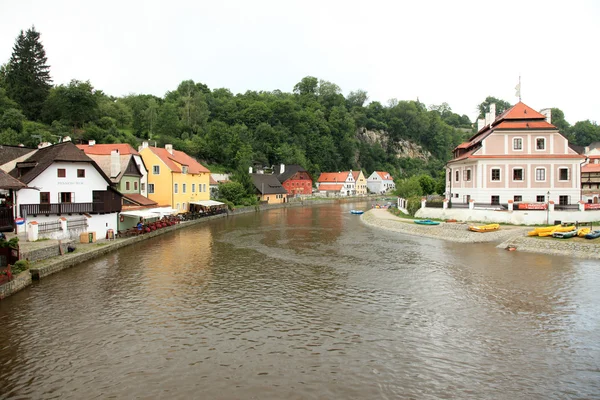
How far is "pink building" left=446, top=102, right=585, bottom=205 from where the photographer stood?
35.5m

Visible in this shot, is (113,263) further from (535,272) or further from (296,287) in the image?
(535,272)

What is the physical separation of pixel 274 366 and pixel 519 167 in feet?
111

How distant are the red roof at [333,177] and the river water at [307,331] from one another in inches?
3371

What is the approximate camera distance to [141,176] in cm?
4094

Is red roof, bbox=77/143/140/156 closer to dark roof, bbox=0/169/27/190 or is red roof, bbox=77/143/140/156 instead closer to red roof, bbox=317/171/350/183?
dark roof, bbox=0/169/27/190

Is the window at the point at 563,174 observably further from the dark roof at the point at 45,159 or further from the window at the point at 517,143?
the dark roof at the point at 45,159

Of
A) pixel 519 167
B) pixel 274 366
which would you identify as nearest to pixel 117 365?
pixel 274 366

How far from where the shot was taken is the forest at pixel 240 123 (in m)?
68.7

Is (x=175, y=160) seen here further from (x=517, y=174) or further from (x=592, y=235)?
(x=592, y=235)

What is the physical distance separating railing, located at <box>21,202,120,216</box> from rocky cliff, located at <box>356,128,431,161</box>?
119960 millimetres

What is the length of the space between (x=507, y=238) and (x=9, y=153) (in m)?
38.1

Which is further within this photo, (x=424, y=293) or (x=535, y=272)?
(x=535, y=272)

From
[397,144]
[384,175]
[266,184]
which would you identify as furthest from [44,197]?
[397,144]

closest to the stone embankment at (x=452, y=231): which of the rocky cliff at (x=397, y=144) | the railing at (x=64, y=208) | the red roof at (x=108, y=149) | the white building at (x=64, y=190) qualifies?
the white building at (x=64, y=190)
